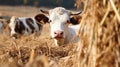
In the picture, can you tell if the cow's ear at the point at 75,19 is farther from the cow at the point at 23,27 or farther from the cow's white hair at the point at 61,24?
the cow at the point at 23,27

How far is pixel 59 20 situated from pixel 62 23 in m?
0.17

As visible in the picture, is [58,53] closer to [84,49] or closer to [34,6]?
[84,49]

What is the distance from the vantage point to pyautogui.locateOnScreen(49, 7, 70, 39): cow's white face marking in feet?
34.3

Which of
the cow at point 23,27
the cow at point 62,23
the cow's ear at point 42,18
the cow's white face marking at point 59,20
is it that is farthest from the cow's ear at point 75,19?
the cow at point 23,27

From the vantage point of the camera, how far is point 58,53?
7.79 meters

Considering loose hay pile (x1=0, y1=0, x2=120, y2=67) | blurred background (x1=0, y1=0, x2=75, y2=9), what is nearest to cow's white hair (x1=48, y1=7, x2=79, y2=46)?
loose hay pile (x1=0, y1=0, x2=120, y2=67)

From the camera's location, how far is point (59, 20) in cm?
1092

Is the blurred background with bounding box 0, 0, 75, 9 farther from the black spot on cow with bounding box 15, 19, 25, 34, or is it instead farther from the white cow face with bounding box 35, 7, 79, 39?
the white cow face with bounding box 35, 7, 79, 39

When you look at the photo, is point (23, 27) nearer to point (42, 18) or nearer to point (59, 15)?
point (42, 18)

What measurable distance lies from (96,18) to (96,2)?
15 centimetres

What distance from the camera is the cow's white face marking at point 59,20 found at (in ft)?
34.3

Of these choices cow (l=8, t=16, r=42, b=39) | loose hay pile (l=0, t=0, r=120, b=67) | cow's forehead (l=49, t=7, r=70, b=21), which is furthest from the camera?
cow (l=8, t=16, r=42, b=39)

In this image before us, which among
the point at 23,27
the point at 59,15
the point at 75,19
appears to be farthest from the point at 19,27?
the point at 75,19

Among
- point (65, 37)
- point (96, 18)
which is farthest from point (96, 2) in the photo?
point (65, 37)
